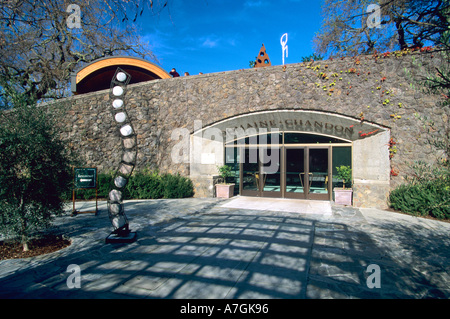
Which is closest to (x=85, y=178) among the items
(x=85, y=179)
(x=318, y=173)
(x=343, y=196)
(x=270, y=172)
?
(x=85, y=179)

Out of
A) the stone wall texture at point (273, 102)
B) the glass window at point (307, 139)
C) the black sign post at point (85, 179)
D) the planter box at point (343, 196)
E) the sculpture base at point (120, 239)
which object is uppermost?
the stone wall texture at point (273, 102)

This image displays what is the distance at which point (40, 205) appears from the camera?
16.5 feet

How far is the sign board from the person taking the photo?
8031mm

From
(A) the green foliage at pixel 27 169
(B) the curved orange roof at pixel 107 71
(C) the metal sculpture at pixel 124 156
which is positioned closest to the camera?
(A) the green foliage at pixel 27 169

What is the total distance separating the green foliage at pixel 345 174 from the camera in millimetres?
9500

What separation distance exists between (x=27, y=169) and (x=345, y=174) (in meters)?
9.10

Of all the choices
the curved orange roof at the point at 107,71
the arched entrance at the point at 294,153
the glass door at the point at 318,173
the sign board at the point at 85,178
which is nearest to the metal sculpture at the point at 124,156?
the sign board at the point at 85,178

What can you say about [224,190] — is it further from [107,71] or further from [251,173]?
[107,71]

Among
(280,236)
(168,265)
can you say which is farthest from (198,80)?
(168,265)

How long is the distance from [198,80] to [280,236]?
811 cm

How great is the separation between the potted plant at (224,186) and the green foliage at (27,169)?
22.2ft

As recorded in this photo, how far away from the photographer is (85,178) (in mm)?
8227

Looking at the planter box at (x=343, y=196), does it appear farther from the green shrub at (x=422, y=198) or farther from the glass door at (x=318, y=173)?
the green shrub at (x=422, y=198)

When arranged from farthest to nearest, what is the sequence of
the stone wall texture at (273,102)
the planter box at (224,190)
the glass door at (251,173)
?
the glass door at (251,173), the planter box at (224,190), the stone wall texture at (273,102)
